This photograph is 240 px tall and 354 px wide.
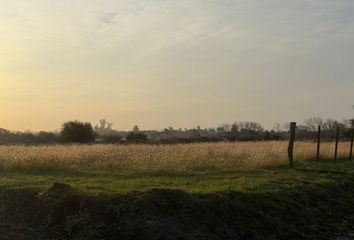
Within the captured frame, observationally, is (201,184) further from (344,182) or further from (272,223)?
(344,182)

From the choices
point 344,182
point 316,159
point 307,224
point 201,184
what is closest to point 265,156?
point 316,159

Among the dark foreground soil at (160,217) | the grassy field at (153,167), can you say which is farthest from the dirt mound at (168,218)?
the grassy field at (153,167)

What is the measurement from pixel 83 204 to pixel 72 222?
635 millimetres

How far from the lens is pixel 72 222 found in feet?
36.8

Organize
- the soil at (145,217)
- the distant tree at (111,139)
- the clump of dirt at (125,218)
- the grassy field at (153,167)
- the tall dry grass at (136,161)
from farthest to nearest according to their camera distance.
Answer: the distant tree at (111,139), the tall dry grass at (136,161), the grassy field at (153,167), the soil at (145,217), the clump of dirt at (125,218)

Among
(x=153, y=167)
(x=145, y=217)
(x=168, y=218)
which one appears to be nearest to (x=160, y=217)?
(x=168, y=218)

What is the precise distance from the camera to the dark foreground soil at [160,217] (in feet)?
34.4

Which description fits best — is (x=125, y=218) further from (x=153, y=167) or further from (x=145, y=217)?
(x=153, y=167)

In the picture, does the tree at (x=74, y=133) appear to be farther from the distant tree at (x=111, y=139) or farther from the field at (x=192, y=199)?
the field at (x=192, y=199)

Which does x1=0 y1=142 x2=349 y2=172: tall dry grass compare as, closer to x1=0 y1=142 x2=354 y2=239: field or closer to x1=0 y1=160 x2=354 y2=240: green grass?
x1=0 y1=142 x2=354 y2=239: field

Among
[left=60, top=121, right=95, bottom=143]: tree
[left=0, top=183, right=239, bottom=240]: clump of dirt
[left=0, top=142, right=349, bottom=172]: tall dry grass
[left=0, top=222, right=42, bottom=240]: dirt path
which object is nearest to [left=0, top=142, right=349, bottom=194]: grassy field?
[left=0, top=142, right=349, bottom=172]: tall dry grass

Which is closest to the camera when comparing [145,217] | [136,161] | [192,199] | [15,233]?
[145,217]

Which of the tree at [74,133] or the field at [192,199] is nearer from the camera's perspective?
the field at [192,199]

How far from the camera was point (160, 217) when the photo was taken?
10.7m
